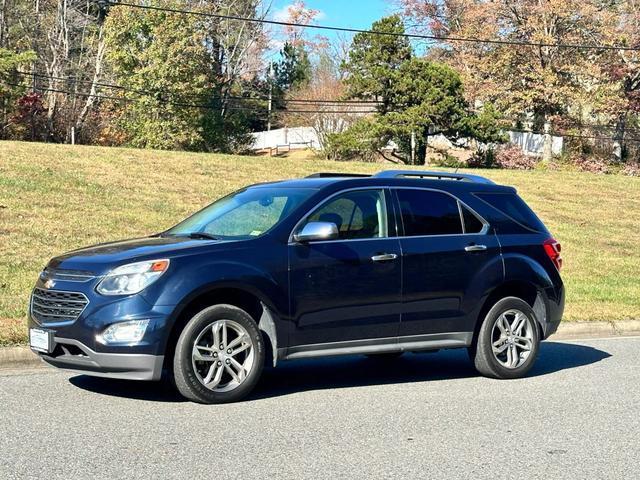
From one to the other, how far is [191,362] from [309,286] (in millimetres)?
1149

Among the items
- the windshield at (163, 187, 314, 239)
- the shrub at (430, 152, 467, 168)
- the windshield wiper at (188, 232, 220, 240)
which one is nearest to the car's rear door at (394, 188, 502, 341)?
the windshield at (163, 187, 314, 239)

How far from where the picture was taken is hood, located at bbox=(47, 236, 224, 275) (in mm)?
6559

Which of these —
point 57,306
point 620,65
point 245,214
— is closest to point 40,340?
point 57,306

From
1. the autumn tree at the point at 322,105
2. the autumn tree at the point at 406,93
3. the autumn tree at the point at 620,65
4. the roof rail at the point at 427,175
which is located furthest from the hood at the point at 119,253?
the autumn tree at the point at 620,65

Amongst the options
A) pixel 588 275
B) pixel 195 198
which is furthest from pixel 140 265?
pixel 195 198

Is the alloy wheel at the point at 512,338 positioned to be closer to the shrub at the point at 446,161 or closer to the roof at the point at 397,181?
the roof at the point at 397,181

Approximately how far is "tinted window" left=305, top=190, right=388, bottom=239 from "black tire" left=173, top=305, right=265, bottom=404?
43.2 inches

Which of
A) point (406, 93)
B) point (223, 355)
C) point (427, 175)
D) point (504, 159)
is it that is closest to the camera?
point (223, 355)

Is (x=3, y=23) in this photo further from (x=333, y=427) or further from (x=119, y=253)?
(x=333, y=427)

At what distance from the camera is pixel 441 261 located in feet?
25.6

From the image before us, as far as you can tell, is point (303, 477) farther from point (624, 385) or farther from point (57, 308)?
point (624, 385)

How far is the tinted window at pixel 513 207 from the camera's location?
856cm

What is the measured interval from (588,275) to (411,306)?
1016 centimetres

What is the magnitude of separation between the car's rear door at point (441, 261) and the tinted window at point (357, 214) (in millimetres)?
214
